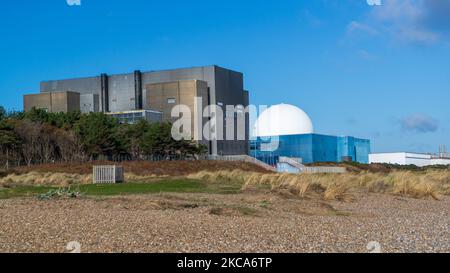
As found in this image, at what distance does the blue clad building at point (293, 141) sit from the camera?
9138 cm

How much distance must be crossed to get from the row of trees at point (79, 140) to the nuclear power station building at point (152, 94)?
1574 cm

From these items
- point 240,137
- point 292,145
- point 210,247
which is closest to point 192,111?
point 240,137

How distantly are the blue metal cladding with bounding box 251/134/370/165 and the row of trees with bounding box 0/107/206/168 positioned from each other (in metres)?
19.3

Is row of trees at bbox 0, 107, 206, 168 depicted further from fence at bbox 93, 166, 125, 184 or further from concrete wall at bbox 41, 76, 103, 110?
concrete wall at bbox 41, 76, 103, 110

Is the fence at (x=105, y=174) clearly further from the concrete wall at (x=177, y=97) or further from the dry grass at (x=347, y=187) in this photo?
the concrete wall at (x=177, y=97)

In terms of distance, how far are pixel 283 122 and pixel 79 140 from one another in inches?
1562

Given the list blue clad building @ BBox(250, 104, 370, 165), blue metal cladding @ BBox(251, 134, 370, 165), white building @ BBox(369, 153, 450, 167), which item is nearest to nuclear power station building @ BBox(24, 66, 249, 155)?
blue clad building @ BBox(250, 104, 370, 165)

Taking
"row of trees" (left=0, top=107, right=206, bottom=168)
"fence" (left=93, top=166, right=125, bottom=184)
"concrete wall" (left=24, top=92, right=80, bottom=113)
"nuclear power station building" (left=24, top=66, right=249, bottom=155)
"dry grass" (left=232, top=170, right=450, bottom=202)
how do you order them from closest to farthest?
1. "dry grass" (left=232, top=170, right=450, bottom=202)
2. "fence" (left=93, top=166, right=125, bottom=184)
3. "row of trees" (left=0, top=107, right=206, bottom=168)
4. "nuclear power station building" (left=24, top=66, right=249, bottom=155)
5. "concrete wall" (left=24, top=92, right=80, bottom=113)

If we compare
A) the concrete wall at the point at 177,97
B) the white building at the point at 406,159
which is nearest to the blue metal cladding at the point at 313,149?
the white building at the point at 406,159

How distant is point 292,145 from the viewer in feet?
302

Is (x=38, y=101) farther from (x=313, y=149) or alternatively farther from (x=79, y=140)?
(x=313, y=149)

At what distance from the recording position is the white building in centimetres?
10919

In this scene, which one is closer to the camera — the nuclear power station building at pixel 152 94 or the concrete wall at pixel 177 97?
the concrete wall at pixel 177 97

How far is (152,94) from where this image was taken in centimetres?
9438
